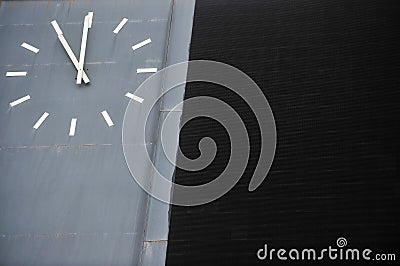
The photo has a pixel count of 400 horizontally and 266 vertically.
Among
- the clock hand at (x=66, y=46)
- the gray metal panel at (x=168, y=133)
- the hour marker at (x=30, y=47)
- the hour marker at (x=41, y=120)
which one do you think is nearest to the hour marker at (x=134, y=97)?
the gray metal panel at (x=168, y=133)

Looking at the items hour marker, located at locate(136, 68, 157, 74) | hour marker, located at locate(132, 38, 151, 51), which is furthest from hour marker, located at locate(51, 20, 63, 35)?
hour marker, located at locate(136, 68, 157, 74)

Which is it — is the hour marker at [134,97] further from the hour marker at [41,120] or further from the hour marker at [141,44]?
the hour marker at [41,120]

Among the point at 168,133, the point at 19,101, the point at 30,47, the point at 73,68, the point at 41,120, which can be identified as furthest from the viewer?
the point at 30,47

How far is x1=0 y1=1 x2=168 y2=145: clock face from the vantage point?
4.94 meters

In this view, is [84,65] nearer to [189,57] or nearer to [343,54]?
[189,57]

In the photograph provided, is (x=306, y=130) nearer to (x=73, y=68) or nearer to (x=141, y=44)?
(x=141, y=44)

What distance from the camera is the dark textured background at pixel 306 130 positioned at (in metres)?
4.21

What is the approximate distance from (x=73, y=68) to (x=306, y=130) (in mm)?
1486

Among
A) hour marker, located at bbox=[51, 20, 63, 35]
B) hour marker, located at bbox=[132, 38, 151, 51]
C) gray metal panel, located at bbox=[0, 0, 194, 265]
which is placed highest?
hour marker, located at bbox=[51, 20, 63, 35]

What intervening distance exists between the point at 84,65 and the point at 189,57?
2.08ft

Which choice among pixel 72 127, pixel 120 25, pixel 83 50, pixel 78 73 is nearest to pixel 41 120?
pixel 72 127

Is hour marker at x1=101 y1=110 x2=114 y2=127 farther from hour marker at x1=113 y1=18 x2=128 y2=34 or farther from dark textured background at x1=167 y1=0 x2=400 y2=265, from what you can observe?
hour marker at x1=113 y1=18 x2=128 y2=34

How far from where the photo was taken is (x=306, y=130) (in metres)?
4.57

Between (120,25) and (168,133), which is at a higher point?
(120,25)
